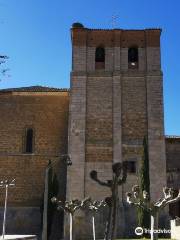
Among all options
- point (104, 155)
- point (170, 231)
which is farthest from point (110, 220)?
point (104, 155)

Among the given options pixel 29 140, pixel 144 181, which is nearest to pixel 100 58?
pixel 29 140

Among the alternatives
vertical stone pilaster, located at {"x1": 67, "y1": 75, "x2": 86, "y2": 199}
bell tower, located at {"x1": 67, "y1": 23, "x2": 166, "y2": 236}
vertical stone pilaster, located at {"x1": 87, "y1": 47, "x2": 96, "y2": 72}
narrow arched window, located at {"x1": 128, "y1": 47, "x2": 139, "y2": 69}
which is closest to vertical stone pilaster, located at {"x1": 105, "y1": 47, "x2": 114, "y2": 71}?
bell tower, located at {"x1": 67, "y1": 23, "x2": 166, "y2": 236}

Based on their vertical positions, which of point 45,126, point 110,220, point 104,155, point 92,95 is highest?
point 92,95

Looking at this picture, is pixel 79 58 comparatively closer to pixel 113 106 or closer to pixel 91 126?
pixel 113 106

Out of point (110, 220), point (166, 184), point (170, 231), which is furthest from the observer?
point (166, 184)

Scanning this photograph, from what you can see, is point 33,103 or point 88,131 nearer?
point 88,131

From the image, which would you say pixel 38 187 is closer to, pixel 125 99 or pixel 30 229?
pixel 30 229

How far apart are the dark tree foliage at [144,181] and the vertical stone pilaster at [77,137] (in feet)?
11.3

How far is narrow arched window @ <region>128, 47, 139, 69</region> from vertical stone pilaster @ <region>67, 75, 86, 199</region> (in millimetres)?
3253

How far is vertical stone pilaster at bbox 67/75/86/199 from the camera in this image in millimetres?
24641

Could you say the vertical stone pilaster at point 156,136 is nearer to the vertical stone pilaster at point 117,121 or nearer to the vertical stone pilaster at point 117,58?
the vertical stone pilaster at point 117,121

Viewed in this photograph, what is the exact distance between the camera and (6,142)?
2691cm

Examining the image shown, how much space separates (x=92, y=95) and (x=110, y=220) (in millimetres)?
18595

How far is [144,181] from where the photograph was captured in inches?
947
